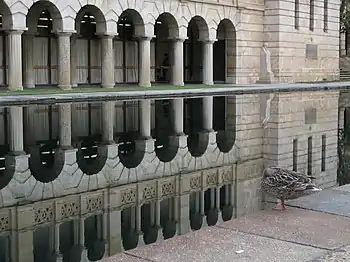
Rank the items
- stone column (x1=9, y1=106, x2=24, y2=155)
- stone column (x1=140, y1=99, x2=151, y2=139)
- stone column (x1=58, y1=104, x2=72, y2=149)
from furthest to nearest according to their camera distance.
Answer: stone column (x1=140, y1=99, x2=151, y2=139)
stone column (x1=58, y1=104, x2=72, y2=149)
stone column (x1=9, y1=106, x2=24, y2=155)

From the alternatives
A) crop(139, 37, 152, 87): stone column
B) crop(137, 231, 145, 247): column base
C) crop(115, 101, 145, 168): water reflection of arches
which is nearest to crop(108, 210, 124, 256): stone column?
crop(137, 231, 145, 247): column base

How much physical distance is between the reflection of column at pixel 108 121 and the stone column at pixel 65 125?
862mm

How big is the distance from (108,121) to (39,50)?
20351mm

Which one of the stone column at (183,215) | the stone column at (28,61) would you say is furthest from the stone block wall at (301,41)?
the stone column at (183,215)

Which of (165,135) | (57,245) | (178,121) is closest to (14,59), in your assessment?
(178,121)

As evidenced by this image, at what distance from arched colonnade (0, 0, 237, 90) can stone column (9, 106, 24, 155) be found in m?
7.49

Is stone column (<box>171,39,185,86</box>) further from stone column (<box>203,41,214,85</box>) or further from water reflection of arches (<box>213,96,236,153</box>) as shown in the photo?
water reflection of arches (<box>213,96,236,153</box>)

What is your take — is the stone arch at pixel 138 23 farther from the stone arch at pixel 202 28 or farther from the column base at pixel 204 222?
the column base at pixel 204 222

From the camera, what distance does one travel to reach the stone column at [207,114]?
18.7 metres

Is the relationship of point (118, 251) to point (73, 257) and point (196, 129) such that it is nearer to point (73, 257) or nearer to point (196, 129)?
point (73, 257)

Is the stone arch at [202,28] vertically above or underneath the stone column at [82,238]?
above

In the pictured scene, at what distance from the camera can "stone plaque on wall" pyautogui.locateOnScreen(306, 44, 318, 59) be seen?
48.8 meters

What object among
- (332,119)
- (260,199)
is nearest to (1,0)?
(332,119)

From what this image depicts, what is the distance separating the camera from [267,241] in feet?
22.1
